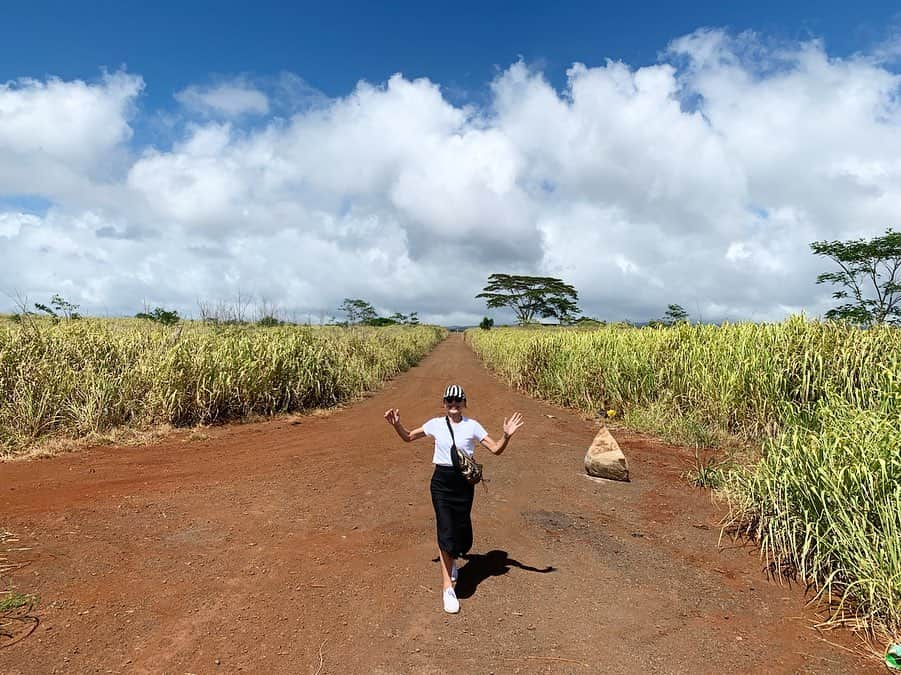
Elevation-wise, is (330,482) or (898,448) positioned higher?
(898,448)

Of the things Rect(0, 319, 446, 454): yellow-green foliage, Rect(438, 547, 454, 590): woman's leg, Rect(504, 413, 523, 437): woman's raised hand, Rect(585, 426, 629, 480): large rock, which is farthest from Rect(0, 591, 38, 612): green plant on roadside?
Rect(585, 426, 629, 480): large rock

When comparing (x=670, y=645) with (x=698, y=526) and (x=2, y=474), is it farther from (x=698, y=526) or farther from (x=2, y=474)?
(x=2, y=474)

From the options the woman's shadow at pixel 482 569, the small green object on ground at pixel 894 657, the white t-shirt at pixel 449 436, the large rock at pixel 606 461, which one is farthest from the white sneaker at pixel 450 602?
the large rock at pixel 606 461

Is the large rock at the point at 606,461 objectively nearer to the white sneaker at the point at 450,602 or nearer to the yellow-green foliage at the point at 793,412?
the yellow-green foliage at the point at 793,412

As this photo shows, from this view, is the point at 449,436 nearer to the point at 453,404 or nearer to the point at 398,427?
the point at 453,404

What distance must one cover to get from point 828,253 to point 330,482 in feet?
82.9

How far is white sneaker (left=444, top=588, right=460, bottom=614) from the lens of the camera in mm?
3291

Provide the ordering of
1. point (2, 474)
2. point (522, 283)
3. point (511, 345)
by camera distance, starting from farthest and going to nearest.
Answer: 1. point (522, 283)
2. point (511, 345)
3. point (2, 474)

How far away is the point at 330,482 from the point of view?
20.0ft

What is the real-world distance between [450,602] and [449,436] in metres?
1.13

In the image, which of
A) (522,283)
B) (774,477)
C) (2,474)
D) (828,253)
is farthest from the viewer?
(522,283)

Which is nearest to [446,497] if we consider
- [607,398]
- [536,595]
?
[536,595]

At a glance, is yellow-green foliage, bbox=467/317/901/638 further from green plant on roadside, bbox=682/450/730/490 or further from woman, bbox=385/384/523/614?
woman, bbox=385/384/523/614

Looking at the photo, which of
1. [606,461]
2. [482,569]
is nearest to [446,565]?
[482,569]
